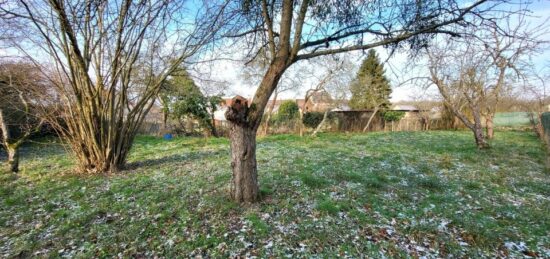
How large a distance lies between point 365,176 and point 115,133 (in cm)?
517

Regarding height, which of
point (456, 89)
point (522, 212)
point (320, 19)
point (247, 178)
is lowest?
point (522, 212)

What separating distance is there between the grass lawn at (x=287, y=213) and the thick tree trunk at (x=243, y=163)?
186 millimetres

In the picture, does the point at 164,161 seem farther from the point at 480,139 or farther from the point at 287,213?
the point at 480,139

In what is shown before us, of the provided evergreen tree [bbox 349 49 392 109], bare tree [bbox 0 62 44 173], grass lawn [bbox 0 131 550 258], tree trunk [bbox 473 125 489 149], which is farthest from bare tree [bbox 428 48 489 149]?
bare tree [bbox 0 62 44 173]

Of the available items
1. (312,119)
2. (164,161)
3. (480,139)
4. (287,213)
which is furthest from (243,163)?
(312,119)

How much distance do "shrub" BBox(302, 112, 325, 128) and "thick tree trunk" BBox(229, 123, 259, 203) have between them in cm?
1389

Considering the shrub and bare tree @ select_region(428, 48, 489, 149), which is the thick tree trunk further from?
the shrub

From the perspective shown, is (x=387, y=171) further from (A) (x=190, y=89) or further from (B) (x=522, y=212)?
(A) (x=190, y=89)

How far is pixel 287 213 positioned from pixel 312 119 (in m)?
14.3

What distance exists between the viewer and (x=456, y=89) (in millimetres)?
8344

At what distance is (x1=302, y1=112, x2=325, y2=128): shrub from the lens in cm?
1705

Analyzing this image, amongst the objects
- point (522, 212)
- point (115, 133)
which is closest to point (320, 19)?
point (522, 212)

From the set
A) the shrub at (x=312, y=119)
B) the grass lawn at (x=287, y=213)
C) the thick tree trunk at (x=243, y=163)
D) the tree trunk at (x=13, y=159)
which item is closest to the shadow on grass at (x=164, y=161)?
the grass lawn at (x=287, y=213)

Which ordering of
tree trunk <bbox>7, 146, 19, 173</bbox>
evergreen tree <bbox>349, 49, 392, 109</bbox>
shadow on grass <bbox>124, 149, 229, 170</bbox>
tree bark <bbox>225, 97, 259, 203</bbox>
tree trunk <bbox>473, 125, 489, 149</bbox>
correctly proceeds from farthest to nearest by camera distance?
evergreen tree <bbox>349, 49, 392, 109</bbox>, tree trunk <bbox>473, 125, 489, 149</bbox>, shadow on grass <bbox>124, 149, 229, 170</bbox>, tree trunk <bbox>7, 146, 19, 173</bbox>, tree bark <bbox>225, 97, 259, 203</bbox>
